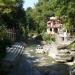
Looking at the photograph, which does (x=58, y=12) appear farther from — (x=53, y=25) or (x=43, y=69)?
(x=53, y=25)

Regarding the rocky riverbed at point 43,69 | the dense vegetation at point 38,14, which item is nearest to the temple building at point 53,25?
the dense vegetation at point 38,14

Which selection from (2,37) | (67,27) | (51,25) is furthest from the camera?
(51,25)

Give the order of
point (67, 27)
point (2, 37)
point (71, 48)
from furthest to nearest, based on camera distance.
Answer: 1. point (67, 27)
2. point (71, 48)
3. point (2, 37)

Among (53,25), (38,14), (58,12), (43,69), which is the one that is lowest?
(43,69)

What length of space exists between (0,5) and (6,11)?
0.90 m

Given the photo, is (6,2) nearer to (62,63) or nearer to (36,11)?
(62,63)

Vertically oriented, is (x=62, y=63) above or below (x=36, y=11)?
below

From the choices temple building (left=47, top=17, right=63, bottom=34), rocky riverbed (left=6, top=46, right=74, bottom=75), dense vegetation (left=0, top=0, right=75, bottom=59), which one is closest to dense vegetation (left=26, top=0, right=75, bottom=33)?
dense vegetation (left=0, top=0, right=75, bottom=59)

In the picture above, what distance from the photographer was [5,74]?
67.7 feet

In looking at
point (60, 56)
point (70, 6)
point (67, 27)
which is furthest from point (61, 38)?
point (60, 56)

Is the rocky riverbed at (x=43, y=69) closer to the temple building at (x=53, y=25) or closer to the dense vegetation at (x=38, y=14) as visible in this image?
the dense vegetation at (x=38, y=14)

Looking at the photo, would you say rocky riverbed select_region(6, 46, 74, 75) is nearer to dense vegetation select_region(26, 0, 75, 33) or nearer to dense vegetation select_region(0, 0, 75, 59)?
dense vegetation select_region(0, 0, 75, 59)

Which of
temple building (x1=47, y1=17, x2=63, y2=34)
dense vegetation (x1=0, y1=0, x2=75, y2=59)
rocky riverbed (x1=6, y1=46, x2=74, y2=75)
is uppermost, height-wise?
dense vegetation (x1=0, y1=0, x2=75, y2=59)

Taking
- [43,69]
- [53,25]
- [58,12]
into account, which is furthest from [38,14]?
[43,69]
